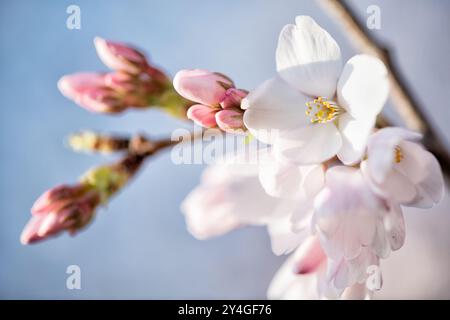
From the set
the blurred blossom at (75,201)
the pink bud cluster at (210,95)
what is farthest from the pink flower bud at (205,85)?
the blurred blossom at (75,201)

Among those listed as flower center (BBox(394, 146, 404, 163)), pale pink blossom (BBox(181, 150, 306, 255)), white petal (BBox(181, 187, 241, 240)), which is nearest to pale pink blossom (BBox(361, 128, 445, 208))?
flower center (BBox(394, 146, 404, 163))

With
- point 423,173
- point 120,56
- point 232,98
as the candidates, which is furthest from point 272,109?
point 120,56

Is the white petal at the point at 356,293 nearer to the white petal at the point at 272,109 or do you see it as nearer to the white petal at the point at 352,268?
the white petal at the point at 352,268

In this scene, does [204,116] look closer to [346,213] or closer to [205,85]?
[205,85]

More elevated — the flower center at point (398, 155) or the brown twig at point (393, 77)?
the brown twig at point (393, 77)

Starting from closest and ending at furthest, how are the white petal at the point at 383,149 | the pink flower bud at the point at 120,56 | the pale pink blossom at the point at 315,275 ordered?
1. the white petal at the point at 383,149
2. the pale pink blossom at the point at 315,275
3. the pink flower bud at the point at 120,56
